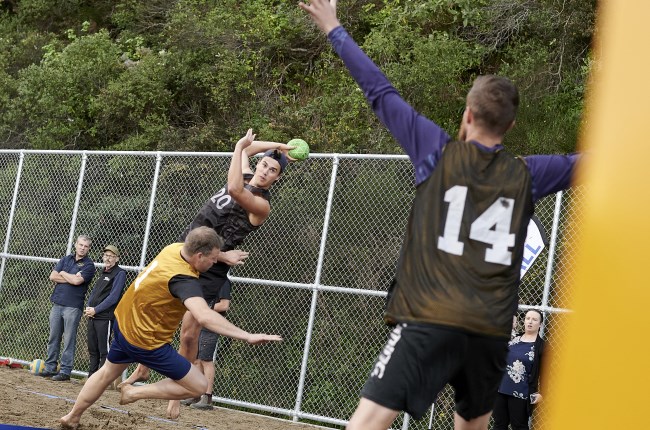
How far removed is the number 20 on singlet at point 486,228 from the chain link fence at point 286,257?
570 centimetres

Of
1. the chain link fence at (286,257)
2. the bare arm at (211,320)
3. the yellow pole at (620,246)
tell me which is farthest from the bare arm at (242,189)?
the yellow pole at (620,246)

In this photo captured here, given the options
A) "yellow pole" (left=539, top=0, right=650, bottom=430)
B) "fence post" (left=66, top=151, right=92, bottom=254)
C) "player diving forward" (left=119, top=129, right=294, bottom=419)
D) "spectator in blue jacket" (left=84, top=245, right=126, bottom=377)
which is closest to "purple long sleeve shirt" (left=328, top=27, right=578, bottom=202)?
"yellow pole" (left=539, top=0, right=650, bottom=430)

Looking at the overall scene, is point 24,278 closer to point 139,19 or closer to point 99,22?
point 139,19

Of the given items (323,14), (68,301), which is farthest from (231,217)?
(68,301)

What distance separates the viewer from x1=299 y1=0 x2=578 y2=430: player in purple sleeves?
3656mm

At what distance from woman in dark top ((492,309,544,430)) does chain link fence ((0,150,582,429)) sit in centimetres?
55

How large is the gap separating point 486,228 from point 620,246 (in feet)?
5.95

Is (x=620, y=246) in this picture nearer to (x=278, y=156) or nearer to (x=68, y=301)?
(x=278, y=156)

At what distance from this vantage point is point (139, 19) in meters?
23.4

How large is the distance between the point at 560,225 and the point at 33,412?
18.2 ft

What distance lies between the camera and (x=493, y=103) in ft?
12.3

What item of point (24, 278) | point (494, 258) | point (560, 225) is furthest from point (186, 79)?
point (494, 258)

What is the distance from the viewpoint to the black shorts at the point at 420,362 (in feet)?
12.0

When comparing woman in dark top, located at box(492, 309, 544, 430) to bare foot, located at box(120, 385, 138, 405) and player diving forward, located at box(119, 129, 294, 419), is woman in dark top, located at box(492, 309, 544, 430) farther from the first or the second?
bare foot, located at box(120, 385, 138, 405)
